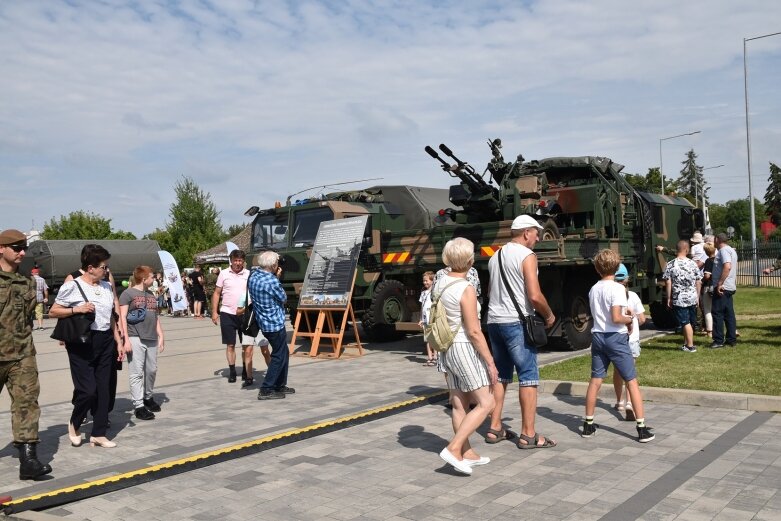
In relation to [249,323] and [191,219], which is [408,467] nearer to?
[249,323]

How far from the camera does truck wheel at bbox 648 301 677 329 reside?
46.7 feet

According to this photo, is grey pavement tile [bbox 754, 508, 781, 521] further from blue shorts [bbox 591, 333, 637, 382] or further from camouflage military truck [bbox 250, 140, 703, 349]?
camouflage military truck [bbox 250, 140, 703, 349]

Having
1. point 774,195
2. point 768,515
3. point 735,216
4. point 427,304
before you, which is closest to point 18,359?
point 768,515

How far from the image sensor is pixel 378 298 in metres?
A: 12.8

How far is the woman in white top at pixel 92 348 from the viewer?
21.1ft

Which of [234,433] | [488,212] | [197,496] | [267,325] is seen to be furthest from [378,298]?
[197,496]

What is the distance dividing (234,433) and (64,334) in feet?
5.65

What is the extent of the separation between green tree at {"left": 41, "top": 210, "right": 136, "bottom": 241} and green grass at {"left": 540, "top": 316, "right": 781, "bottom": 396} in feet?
197

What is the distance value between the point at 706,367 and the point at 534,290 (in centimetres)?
425

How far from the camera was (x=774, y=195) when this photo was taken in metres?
86.4

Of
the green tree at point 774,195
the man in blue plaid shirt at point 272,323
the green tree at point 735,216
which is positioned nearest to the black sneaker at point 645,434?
the man in blue plaid shirt at point 272,323

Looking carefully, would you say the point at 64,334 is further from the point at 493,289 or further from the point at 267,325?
the point at 493,289

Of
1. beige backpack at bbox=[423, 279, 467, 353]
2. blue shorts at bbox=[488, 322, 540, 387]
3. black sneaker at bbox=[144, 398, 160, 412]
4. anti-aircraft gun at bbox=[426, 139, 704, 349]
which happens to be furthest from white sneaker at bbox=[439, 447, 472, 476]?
anti-aircraft gun at bbox=[426, 139, 704, 349]

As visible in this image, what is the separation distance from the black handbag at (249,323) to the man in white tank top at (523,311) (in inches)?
151
